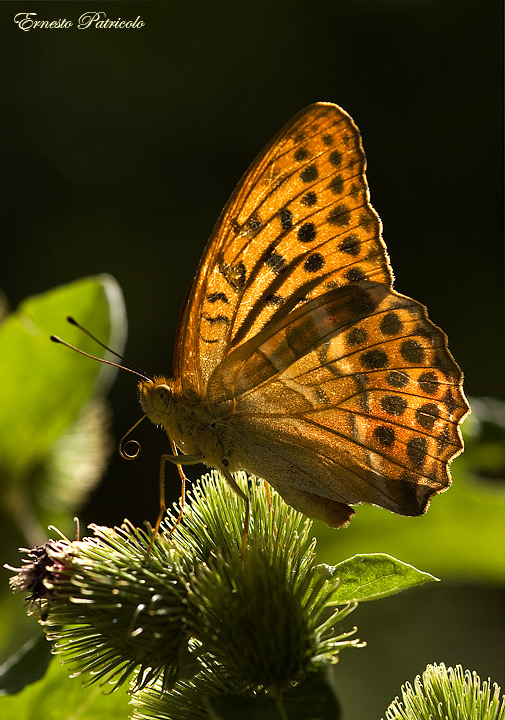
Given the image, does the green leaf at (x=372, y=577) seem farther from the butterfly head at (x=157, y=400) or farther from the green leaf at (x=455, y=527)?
the green leaf at (x=455, y=527)

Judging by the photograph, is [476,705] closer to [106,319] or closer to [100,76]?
[106,319]

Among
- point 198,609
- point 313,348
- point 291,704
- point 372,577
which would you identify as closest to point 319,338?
point 313,348

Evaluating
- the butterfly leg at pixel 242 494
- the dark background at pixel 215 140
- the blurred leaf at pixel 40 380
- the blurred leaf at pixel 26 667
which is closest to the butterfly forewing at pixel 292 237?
the butterfly leg at pixel 242 494

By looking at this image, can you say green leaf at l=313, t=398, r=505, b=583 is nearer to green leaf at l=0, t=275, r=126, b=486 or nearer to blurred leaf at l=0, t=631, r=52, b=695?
green leaf at l=0, t=275, r=126, b=486

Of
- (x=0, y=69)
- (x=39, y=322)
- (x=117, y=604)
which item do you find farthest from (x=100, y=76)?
(x=117, y=604)

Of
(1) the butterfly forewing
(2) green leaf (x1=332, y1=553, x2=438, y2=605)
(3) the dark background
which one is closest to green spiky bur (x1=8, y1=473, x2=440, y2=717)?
(2) green leaf (x1=332, y1=553, x2=438, y2=605)

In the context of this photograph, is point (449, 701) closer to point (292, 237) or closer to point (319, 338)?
point (319, 338)

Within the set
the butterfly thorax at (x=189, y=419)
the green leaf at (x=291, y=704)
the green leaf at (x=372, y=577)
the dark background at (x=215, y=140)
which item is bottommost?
the green leaf at (x=291, y=704)
